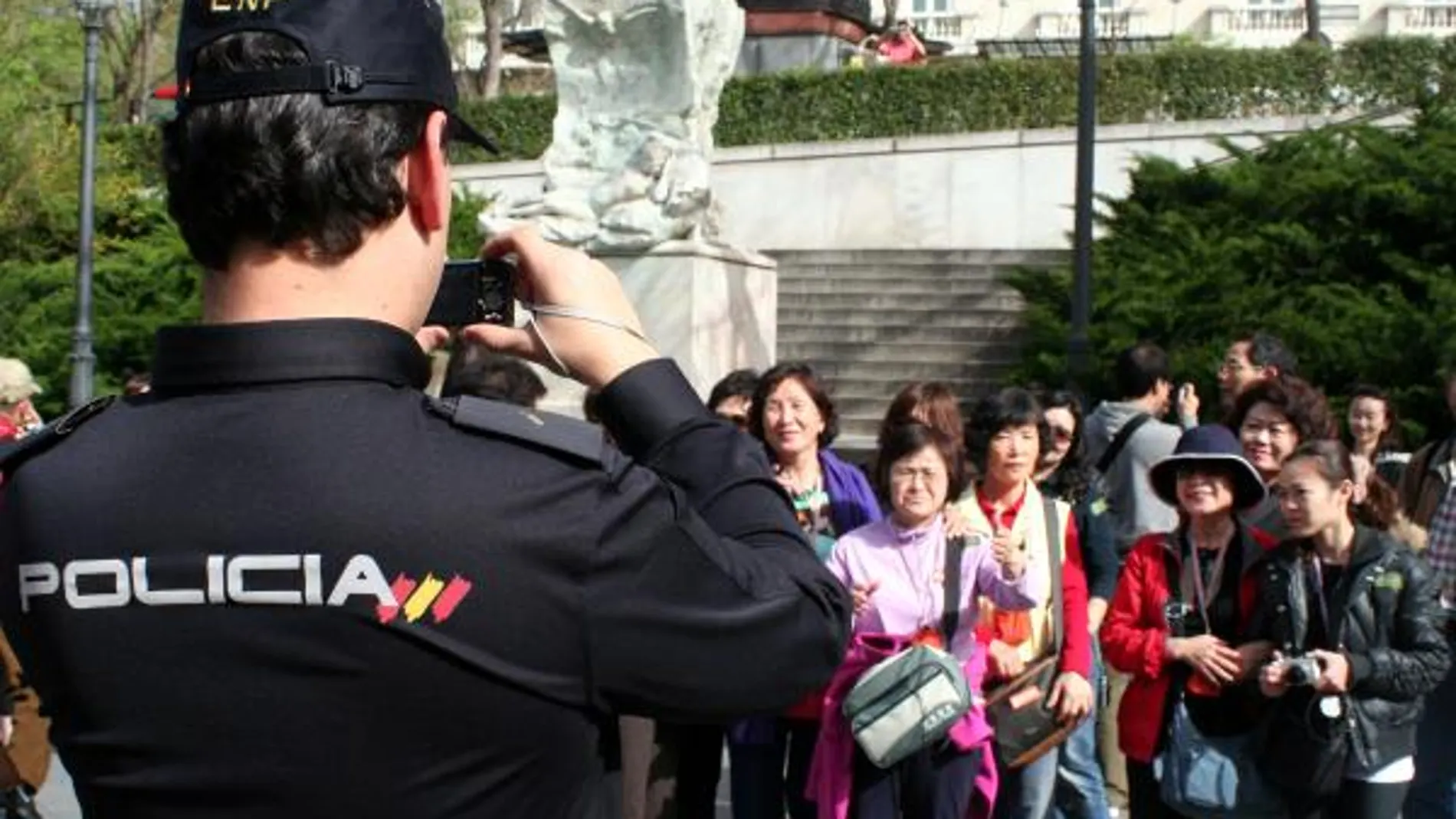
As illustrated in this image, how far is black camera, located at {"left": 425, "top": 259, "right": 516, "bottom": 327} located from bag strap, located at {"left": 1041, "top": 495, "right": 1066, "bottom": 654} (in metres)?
5.40

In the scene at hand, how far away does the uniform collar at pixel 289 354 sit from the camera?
2.10 meters

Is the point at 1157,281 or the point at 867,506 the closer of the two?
the point at 867,506

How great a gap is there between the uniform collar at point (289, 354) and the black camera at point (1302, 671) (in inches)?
193

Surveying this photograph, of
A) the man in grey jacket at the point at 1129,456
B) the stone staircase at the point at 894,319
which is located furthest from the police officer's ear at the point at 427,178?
the stone staircase at the point at 894,319

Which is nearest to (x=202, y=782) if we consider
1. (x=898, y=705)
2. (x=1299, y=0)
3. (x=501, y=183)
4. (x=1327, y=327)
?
(x=898, y=705)

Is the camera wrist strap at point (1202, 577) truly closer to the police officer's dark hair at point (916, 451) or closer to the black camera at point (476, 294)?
the police officer's dark hair at point (916, 451)

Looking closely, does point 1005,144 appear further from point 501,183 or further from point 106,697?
point 106,697

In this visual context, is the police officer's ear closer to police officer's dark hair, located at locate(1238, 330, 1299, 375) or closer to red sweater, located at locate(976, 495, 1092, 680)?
red sweater, located at locate(976, 495, 1092, 680)

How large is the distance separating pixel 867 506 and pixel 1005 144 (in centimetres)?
2151

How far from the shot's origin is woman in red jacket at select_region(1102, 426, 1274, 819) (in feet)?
22.6

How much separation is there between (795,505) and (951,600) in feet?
2.00

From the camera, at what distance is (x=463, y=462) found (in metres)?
2.05

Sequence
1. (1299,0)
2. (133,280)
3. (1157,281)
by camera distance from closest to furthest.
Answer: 1. (1157,281)
2. (133,280)
3. (1299,0)

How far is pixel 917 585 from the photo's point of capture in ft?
24.3
